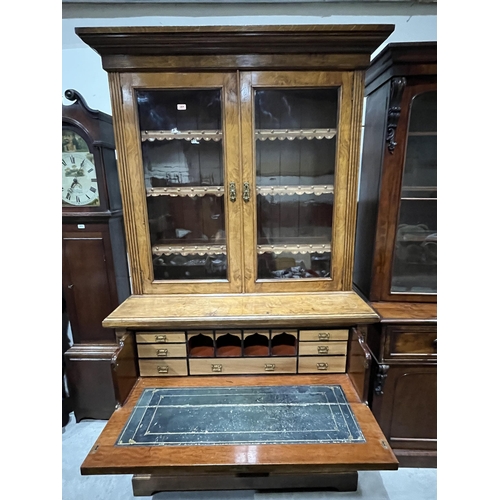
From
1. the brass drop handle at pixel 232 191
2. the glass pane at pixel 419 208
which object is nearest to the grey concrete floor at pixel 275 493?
the glass pane at pixel 419 208

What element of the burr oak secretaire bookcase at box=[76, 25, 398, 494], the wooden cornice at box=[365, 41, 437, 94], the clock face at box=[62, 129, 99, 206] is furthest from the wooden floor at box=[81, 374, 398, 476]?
the wooden cornice at box=[365, 41, 437, 94]

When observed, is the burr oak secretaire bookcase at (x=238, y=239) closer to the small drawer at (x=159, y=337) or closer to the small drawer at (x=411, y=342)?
the small drawer at (x=159, y=337)

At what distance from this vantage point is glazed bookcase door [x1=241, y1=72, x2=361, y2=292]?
1.15 metres

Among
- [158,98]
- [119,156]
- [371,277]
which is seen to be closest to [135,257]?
[119,156]

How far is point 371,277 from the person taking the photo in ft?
4.52

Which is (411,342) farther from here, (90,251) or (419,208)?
(90,251)

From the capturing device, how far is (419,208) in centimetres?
134

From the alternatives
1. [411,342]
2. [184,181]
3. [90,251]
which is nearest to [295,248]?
[184,181]

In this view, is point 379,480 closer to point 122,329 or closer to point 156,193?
point 122,329

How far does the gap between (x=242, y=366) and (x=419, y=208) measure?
3.57 ft

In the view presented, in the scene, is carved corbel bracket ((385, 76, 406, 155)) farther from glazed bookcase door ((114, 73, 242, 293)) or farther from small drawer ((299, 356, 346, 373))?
small drawer ((299, 356, 346, 373))

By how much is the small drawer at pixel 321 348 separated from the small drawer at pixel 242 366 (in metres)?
0.06

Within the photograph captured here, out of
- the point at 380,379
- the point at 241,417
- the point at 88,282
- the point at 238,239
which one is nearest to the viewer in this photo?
the point at 241,417

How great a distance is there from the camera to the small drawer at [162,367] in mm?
1231
